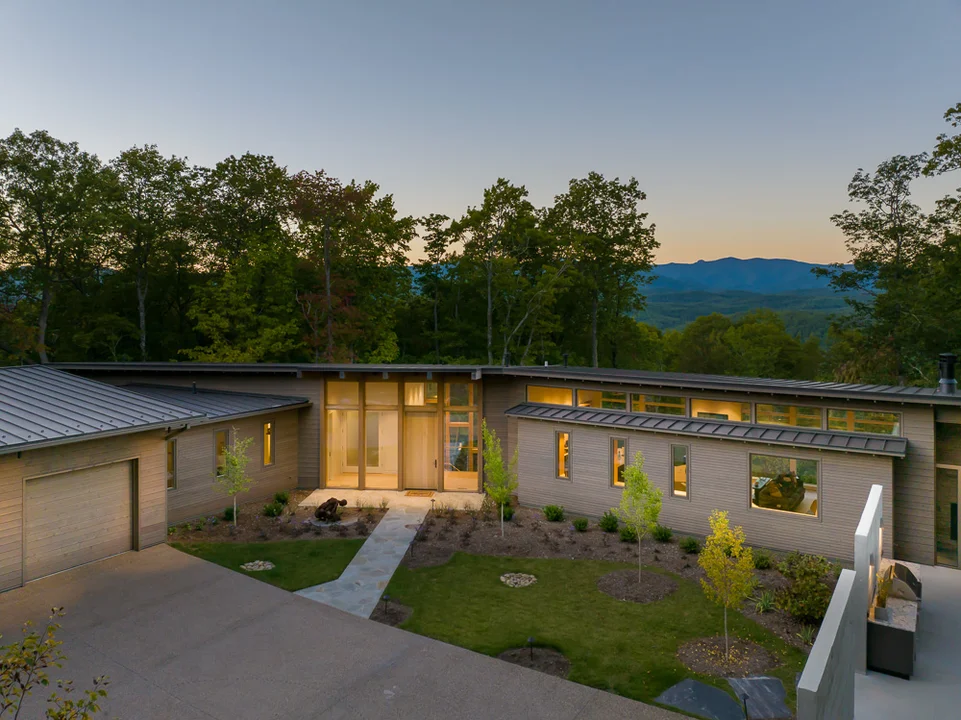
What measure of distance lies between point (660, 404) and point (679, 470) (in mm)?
1805

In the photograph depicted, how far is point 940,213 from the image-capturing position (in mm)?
28484

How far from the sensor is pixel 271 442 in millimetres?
17422

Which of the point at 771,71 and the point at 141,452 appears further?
the point at 771,71

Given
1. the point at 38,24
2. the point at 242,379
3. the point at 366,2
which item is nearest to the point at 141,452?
the point at 242,379

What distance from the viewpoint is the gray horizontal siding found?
11992mm

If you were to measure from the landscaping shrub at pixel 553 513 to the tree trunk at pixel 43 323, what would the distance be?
90.2 feet

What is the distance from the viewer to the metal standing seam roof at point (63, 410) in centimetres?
1007

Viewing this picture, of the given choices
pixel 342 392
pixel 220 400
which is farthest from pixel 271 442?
pixel 342 392

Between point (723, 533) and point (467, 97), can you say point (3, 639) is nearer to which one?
point (723, 533)

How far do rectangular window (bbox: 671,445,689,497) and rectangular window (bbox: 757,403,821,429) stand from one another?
1.96 m

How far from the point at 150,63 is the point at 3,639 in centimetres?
2620

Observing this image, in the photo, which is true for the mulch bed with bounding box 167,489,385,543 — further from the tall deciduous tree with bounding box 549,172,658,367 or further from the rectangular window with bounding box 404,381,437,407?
the tall deciduous tree with bounding box 549,172,658,367

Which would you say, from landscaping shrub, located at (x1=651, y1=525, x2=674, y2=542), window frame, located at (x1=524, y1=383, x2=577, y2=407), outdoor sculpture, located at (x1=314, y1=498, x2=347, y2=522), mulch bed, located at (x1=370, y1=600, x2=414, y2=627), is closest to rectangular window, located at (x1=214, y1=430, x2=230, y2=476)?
outdoor sculpture, located at (x1=314, y1=498, x2=347, y2=522)

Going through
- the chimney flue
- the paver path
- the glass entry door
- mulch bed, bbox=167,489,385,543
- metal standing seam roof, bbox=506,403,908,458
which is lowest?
the paver path
